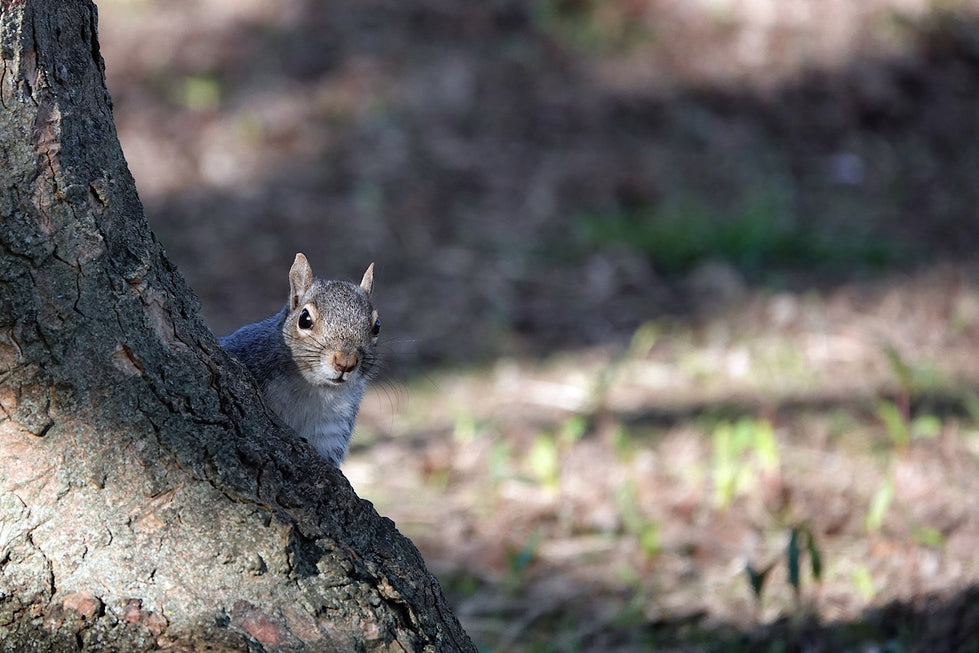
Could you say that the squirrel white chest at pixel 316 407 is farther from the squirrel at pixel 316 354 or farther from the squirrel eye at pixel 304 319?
the squirrel eye at pixel 304 319

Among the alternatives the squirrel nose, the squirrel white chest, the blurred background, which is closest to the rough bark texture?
the squirrel nose

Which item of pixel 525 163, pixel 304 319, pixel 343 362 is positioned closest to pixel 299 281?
pixel 304 319

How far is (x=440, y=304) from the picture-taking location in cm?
538

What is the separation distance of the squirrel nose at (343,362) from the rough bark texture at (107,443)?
0.51 meters

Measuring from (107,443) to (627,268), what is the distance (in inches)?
166

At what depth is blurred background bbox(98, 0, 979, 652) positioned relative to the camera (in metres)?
3.27

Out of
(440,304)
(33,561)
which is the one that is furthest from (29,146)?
(440,304)

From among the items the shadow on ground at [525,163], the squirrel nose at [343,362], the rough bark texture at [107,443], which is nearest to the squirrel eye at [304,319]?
the squirrel nose at [343,362]

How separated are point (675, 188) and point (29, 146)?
4937 millimetres

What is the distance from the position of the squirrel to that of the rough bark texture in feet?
1.80

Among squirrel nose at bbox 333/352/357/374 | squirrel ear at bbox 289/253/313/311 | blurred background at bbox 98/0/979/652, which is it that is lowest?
squirrel nose at bbox 333/352/357/374

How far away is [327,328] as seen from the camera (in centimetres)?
225

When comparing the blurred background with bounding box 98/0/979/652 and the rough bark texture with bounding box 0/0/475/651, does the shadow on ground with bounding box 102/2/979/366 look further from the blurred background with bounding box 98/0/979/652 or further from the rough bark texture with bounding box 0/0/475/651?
the rough bark texture with bounding box 0/0/475/651

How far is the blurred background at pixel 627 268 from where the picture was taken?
327cm
